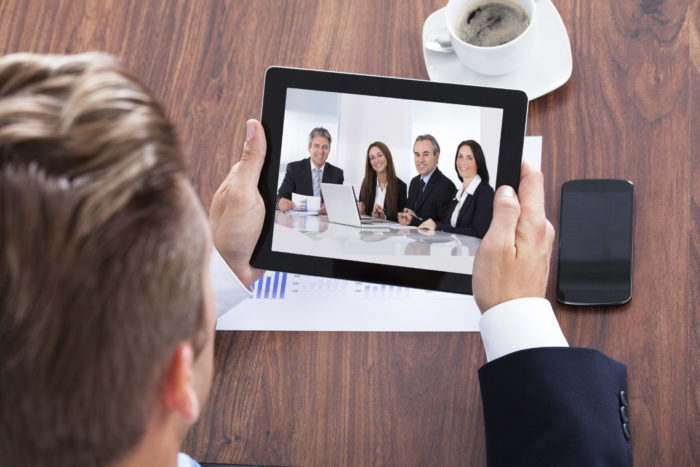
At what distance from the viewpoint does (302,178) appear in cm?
69

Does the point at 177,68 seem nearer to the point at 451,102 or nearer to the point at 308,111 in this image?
the point at 308,111

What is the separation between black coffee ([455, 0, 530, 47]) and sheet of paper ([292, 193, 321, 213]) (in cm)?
30

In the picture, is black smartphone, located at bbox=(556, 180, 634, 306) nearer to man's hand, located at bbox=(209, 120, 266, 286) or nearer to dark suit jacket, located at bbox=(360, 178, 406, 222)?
dark suit jacket, located at bbox=(360, 178, 406, 222)

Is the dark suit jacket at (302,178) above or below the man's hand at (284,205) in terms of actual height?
above

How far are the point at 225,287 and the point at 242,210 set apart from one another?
0.11m

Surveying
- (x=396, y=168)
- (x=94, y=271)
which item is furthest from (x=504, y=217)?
(x=94, y=271)

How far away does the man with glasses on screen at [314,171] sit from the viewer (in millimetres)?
679

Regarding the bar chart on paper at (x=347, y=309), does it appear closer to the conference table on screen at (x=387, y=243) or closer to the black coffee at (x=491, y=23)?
the conference table on screen at (x=387, y=243)

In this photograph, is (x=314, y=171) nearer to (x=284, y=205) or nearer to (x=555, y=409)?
(x=284, y=205)

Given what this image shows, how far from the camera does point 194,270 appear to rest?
411mm

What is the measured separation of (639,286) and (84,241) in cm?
67

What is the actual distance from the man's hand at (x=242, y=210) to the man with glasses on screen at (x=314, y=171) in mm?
46

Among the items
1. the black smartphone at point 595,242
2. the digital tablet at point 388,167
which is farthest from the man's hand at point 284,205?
the black smartphone at point 595,242

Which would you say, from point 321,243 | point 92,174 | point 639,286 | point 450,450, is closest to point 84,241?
point 92,174
